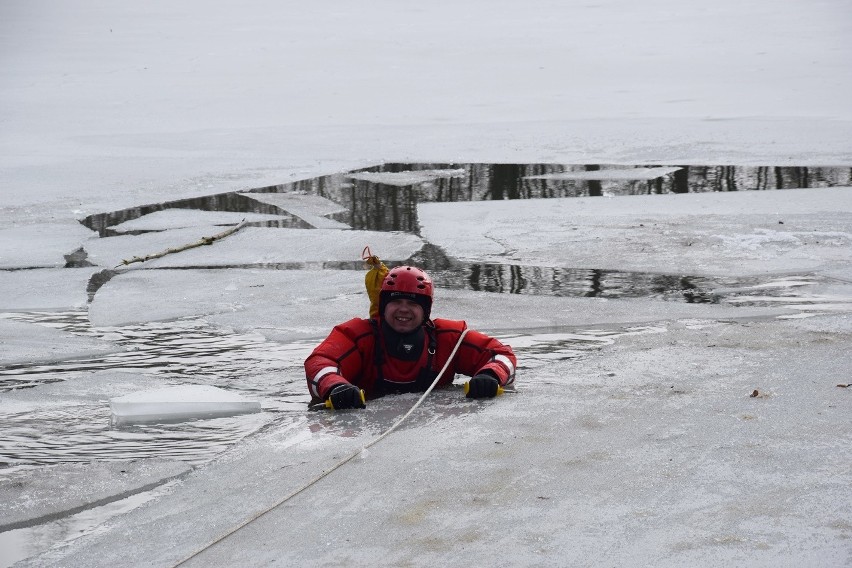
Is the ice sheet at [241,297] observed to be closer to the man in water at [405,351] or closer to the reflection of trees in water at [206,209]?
the man in water at [405,351]

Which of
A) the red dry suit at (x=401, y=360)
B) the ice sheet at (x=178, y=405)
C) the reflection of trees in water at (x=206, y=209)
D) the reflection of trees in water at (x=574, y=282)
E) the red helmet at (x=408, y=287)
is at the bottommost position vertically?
the ice sheet at (x=178, y=405)

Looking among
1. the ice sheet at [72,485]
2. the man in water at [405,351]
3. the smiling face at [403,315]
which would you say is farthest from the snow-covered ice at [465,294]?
the smiling face at [403,315]

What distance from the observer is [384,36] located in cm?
1981

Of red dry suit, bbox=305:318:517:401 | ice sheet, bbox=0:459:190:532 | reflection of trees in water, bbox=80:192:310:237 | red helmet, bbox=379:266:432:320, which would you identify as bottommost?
ice sheet, bbox=0:459:190:532

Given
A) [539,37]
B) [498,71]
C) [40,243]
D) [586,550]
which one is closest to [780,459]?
[586,550]

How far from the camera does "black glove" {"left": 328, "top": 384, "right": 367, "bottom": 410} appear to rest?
4.75 meters

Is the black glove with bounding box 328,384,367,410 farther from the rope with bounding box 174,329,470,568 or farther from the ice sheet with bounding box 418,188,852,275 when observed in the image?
the ice sheet with bounding box 418,188,852,275

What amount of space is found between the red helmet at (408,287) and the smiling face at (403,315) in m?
0.02

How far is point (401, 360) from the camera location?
5.16 meters

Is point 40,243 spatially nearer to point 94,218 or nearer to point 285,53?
point 94,218

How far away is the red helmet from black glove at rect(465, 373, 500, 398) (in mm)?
407

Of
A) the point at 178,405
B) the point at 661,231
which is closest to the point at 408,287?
the point at 178,405

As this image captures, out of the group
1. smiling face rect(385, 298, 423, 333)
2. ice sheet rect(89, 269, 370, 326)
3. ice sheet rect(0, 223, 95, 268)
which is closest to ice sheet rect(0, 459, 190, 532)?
smiling face rect(385, 298, 423, 333)

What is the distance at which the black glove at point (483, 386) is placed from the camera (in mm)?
4891
